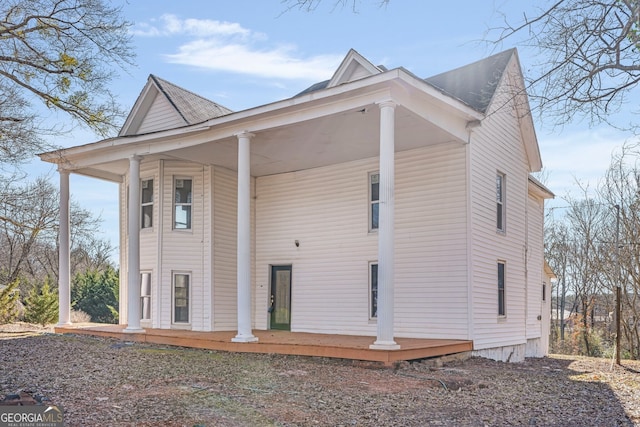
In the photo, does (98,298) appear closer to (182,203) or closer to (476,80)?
(182,203)

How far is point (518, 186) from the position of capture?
13938 millimetres

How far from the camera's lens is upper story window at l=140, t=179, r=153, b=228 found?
1390cm

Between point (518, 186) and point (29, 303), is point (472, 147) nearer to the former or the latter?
point (518, 186)

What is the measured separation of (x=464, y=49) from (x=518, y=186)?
8911mm

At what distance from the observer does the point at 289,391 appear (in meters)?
6.75

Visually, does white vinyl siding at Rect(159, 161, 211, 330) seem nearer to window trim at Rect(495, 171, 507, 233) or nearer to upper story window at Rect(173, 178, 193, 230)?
upper story window at Rect(173, 178, 193, 230)

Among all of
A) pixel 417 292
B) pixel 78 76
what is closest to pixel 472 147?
pixel 417 292

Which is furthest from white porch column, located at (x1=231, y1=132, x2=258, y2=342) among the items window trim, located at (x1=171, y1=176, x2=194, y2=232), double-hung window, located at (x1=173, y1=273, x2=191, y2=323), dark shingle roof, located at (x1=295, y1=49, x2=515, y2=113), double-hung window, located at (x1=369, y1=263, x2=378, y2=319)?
dark shingle roof, located at (x1=295, y1=49, x2=515, y2=113)

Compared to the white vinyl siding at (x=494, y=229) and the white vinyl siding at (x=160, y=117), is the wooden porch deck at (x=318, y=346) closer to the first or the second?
the white vinyl siding at (x=494, y=229)

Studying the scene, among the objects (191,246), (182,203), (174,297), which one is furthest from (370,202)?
(174,297)

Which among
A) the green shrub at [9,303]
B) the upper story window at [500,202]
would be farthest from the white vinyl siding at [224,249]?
the upper story window at [500,202]

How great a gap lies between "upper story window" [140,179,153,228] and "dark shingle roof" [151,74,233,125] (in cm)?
192

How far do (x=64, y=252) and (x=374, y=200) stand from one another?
7681mm

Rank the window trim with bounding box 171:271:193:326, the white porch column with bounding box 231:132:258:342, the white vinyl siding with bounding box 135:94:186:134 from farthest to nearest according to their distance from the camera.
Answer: the white vinyl siding with bounding box 135:94:186:134
the window trim with bounding box 171:271:193:326
the white porch column with bounding box 231:132:258:342
